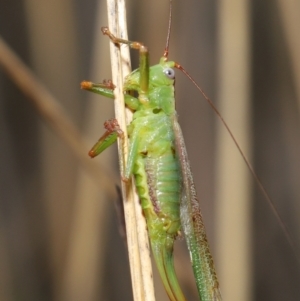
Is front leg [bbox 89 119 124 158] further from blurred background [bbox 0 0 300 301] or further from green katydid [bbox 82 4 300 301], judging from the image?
blurred background [bbox 0 0 300 301]

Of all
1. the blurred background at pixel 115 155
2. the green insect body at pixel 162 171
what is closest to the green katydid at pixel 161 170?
the green insect body at pixel 162 171

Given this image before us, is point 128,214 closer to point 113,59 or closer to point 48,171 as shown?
point 113,59

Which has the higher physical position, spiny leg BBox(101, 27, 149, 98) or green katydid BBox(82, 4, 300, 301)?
spiny leg BBox(101, 27, 149, 98)

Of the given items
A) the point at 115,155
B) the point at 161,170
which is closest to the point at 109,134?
the point at 161,170

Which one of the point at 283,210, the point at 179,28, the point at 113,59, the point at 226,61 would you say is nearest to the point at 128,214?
the point at 113,59

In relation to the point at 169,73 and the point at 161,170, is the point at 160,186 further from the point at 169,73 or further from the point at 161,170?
the point at 169,73

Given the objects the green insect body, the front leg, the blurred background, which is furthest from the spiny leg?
the blurred background
